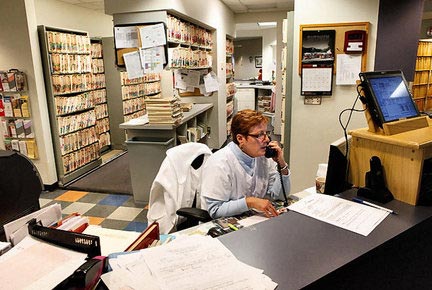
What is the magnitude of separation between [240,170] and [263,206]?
1.10ft

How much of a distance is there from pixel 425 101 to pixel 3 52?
10025mm

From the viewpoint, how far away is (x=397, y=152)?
1.42m

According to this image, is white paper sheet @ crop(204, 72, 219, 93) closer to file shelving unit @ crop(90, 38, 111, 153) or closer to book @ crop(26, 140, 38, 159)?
file shelving unit @ crop(90, 38, 111, 153)

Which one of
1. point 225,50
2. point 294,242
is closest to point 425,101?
point 225,50

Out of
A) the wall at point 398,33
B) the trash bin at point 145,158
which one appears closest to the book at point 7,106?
the trash bin at point 145,158

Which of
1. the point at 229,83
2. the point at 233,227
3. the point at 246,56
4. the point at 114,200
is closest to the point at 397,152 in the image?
the point at 233,227

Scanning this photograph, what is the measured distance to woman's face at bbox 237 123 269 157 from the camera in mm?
1923

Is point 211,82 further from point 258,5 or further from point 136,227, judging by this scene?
point 136,227

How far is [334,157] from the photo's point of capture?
152cm

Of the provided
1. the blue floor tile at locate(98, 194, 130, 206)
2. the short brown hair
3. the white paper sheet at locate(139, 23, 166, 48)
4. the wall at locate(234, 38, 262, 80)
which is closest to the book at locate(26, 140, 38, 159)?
the blue floor tile at locate(98, 194, 130, 206)

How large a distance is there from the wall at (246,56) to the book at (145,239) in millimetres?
14630

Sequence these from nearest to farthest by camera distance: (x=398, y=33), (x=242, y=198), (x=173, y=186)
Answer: (x=242, y=198) → (x=173, y=186) → (x=398, y=33)

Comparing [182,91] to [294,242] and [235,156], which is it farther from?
[294,242]

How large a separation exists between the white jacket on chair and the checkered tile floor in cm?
130
